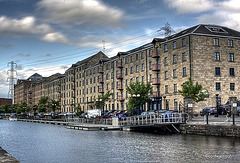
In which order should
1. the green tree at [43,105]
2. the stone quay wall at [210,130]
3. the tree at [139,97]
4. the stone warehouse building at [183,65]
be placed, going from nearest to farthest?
the stone quay wall at [210,130] < the stone warehouse building at [183,65] < the tree at [139,97] < the green tree at [43,105]

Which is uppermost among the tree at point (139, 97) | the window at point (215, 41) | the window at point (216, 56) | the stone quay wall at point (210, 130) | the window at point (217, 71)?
the window at point (215, 41)

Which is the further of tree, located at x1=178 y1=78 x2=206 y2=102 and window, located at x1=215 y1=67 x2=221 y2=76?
window, located at x1=215 y1=67 x2=221 y2=76

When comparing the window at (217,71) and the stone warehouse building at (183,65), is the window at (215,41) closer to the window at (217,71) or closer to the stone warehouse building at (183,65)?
the stone warehouse building at (183,65)

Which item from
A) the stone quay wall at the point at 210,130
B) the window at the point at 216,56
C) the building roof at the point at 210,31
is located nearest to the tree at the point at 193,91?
the window at the point at 216,56

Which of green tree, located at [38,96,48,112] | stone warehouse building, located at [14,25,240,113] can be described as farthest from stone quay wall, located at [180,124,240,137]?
green tree, located at [38,96,48,112]

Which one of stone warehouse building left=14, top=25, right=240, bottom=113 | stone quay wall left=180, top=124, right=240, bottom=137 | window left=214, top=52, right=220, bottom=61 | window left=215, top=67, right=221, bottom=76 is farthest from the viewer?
window left=214, top=52, right=220, bottom=61

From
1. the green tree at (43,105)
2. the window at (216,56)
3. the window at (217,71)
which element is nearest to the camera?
the window at (217,71)

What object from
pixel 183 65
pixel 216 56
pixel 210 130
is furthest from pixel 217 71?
pixel 210 130

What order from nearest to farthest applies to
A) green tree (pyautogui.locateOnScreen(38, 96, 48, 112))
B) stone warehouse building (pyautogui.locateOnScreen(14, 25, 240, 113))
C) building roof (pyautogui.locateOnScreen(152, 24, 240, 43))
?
stone warehouse building (pyautogui.locateOnScreen(14, 25, 240, 113)), building roof (pyautogui.locateOnScreen(152, 24, 240, 43)), green tree (pyautogui.locateOnScreen(38, 96, 48, 112))

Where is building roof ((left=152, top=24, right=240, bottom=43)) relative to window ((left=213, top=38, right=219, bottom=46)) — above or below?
above

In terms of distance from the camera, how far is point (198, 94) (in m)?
48.4

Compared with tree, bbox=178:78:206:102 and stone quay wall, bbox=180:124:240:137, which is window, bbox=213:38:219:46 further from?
stone quay wall, bbox=180:124:240:137

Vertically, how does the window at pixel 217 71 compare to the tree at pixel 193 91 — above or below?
above

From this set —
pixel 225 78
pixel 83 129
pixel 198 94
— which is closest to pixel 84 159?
pixel 83 129
